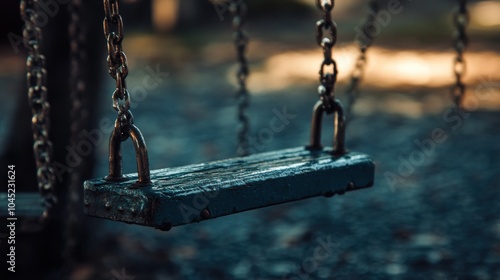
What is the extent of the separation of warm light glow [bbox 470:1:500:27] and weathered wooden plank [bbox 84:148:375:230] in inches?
599

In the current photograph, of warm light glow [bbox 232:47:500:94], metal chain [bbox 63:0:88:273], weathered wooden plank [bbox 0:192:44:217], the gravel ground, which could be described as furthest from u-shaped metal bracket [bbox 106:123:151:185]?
warm light glow [bbox 232:47:500:94]

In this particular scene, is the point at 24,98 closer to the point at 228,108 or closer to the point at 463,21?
the point at 463,21

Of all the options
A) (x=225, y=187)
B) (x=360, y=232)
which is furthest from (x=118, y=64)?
(x=360, y=232)

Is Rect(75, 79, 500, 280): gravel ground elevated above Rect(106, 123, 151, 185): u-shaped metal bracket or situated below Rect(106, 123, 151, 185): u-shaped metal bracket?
below

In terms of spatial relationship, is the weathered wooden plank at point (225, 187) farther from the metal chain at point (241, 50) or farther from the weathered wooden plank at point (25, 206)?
the weathered wooden plank at point (25, 206)

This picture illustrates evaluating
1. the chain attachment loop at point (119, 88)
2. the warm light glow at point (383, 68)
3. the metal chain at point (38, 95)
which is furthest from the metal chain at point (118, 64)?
the warm light glow at point (383, 68)

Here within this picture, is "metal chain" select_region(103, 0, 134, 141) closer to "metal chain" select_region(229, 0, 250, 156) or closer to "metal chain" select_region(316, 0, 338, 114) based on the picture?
"metal chain" select_region(316, 0, 338, 114)

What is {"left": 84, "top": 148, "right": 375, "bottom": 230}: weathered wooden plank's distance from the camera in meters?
2.26

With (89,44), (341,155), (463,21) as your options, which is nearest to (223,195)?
(341,155)

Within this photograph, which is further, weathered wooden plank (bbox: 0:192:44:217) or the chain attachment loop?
weathered wooden plank (bbox: 0:192:44:217)

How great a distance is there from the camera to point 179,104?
10016 mm

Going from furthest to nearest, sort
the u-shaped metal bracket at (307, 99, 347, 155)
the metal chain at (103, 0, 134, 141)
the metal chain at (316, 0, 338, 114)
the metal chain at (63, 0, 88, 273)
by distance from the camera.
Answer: the metal chain at (63, 0, 88, 273)
the u-shaped metal bracket at (307, 99, 347, 155)
the metal chain at (316, 0, 338, 114)
the metal chain at (103, 0, 134, 141)

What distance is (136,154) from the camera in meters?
2.34

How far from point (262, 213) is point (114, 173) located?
10.4 ft
